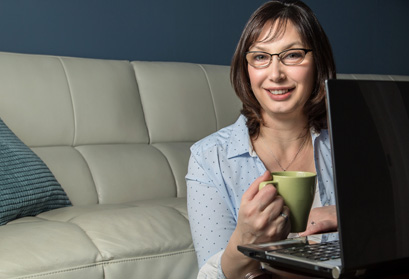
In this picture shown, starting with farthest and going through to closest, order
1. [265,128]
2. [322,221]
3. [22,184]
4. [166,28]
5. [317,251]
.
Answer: [166,28], [22,184], [265,128], [322,221], [317,251]

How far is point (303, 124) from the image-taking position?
4.49ft

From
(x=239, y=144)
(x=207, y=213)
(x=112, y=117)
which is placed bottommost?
(x=112, y=117)

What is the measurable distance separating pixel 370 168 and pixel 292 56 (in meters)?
0.65

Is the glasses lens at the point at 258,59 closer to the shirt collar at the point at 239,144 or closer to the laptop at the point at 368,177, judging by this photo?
the shirt collar at the point at 239,144

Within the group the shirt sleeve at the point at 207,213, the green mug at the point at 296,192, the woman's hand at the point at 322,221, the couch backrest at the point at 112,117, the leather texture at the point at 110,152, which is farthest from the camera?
the couch backrest at the point at 112,117

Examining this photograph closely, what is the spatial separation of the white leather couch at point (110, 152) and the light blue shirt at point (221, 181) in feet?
1.66

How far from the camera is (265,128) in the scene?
1352 millimetres

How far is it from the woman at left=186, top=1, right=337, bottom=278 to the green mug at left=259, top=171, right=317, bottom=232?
0.95 feet

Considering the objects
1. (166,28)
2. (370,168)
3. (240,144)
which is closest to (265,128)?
(240,144)

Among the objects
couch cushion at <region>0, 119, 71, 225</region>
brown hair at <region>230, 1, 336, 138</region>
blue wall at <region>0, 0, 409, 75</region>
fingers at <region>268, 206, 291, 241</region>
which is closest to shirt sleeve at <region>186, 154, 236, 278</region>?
brown hair at <region>230, 1, 336, 138</region>

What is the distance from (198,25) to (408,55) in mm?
1828

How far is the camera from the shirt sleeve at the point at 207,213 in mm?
1173

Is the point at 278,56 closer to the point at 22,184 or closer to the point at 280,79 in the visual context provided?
the point at 280,79

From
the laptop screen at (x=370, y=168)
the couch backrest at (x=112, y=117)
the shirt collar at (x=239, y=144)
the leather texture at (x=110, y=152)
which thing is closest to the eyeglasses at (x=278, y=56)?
the shirt collar at (x=239, y=144)
